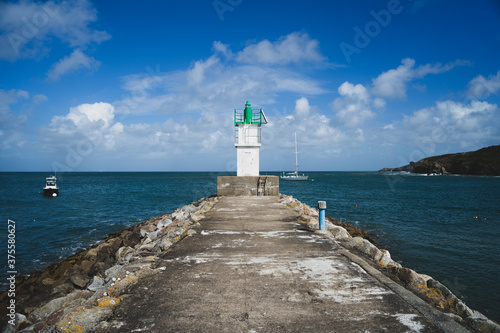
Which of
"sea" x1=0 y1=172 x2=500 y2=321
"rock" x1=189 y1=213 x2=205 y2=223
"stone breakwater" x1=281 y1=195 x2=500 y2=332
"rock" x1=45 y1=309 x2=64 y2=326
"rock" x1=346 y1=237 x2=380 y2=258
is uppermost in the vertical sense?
"rock" x1=189 y1=213 x2=205 y2=223

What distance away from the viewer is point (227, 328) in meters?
2.44

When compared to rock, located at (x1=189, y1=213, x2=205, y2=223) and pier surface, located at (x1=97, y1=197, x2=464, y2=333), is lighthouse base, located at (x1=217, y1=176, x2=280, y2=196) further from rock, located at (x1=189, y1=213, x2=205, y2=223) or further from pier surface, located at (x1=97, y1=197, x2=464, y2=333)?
pier surface, located at (x1=97, y1=197, x2=464, y2=333)

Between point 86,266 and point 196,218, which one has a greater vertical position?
point 196,218

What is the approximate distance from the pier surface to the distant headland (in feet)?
370

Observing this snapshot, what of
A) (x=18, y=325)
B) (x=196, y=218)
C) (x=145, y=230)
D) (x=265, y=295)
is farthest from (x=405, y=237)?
(x=18, y=325)

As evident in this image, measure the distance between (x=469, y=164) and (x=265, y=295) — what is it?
121 metres

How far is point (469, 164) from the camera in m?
95.4

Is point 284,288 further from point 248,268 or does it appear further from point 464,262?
point 464,262

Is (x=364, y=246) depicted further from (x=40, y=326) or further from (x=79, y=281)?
(x=79, y=281)

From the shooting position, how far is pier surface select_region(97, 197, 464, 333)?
2480 millimetres

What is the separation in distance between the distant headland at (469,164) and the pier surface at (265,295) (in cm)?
11280

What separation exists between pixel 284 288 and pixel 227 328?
3.25ft

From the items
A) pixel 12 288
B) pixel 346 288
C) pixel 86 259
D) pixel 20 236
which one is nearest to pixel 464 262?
pixel 346 288

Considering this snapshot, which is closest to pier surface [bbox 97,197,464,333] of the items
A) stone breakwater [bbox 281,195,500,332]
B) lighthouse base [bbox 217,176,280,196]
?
stone breakwater [bbox 281,195,500,332]
